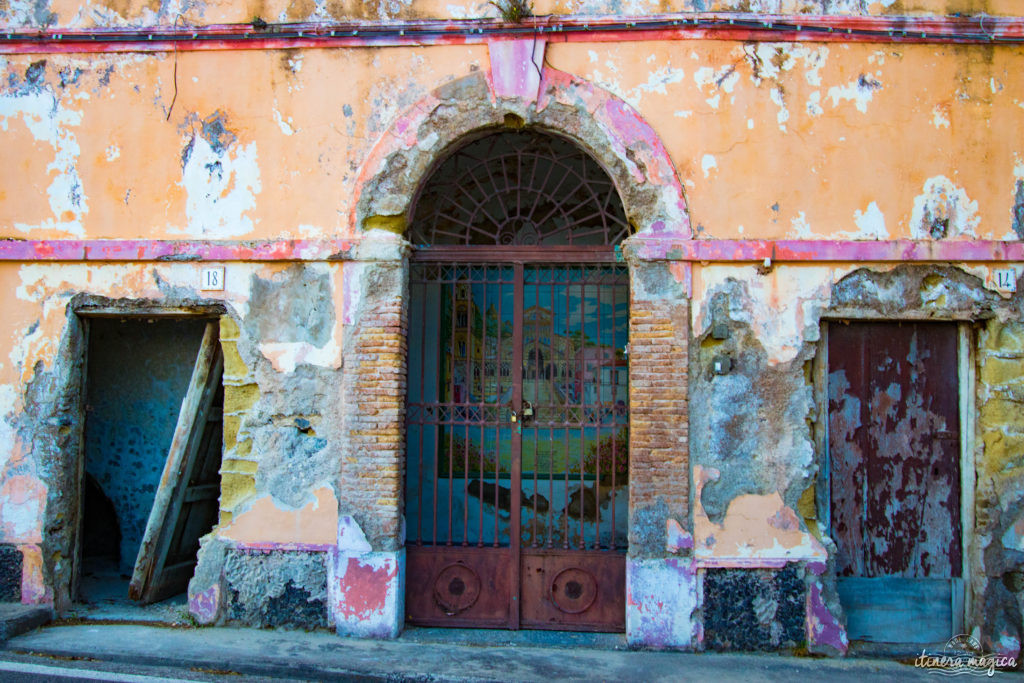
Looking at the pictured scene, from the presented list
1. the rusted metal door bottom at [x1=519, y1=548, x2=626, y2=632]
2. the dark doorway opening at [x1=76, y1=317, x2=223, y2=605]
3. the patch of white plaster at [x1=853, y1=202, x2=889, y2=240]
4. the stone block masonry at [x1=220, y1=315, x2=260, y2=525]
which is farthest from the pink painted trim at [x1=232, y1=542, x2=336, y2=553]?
the patch of white plaster at [x1=853, y1=202, x2=889, y2=240]

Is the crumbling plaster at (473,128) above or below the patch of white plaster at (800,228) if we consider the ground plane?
above

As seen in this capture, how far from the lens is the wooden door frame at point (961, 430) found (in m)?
5.09

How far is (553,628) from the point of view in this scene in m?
5.25

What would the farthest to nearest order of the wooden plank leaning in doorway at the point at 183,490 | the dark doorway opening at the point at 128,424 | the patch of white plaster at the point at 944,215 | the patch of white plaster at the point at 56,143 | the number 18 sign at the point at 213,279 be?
the dark doorway opening at the point at 128,424 < the wooden plank leaning in doorway at the point at 183,490 < the patch of white plaster at the point at 56,143 < the number 18 sign at the point at 213,279 < the patch of white plaster at the point at 944,215

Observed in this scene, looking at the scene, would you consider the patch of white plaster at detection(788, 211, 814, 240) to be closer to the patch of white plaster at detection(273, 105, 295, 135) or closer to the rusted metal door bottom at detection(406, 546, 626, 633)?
the rusted metal door bottom at detection(406, 546, 626, 633)

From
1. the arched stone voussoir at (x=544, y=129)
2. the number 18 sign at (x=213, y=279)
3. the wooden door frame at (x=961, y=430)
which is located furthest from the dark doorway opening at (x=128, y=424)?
the wooden door frame at (x=961, y=430)

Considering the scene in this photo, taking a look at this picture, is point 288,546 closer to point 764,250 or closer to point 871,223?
point 764,250

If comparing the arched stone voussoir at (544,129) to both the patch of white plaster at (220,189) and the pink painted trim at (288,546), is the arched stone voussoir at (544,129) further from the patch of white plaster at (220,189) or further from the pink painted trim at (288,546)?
the pink painted trim at (288,546)

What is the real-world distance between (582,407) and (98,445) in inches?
167

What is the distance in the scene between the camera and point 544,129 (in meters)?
5.28

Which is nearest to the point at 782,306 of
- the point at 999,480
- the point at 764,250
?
the point at 764,250

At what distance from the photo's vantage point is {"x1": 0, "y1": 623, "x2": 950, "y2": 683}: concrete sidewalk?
4.42 m

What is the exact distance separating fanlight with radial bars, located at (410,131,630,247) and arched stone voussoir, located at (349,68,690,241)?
0.24 m

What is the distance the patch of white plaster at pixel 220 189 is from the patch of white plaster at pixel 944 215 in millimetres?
4625
